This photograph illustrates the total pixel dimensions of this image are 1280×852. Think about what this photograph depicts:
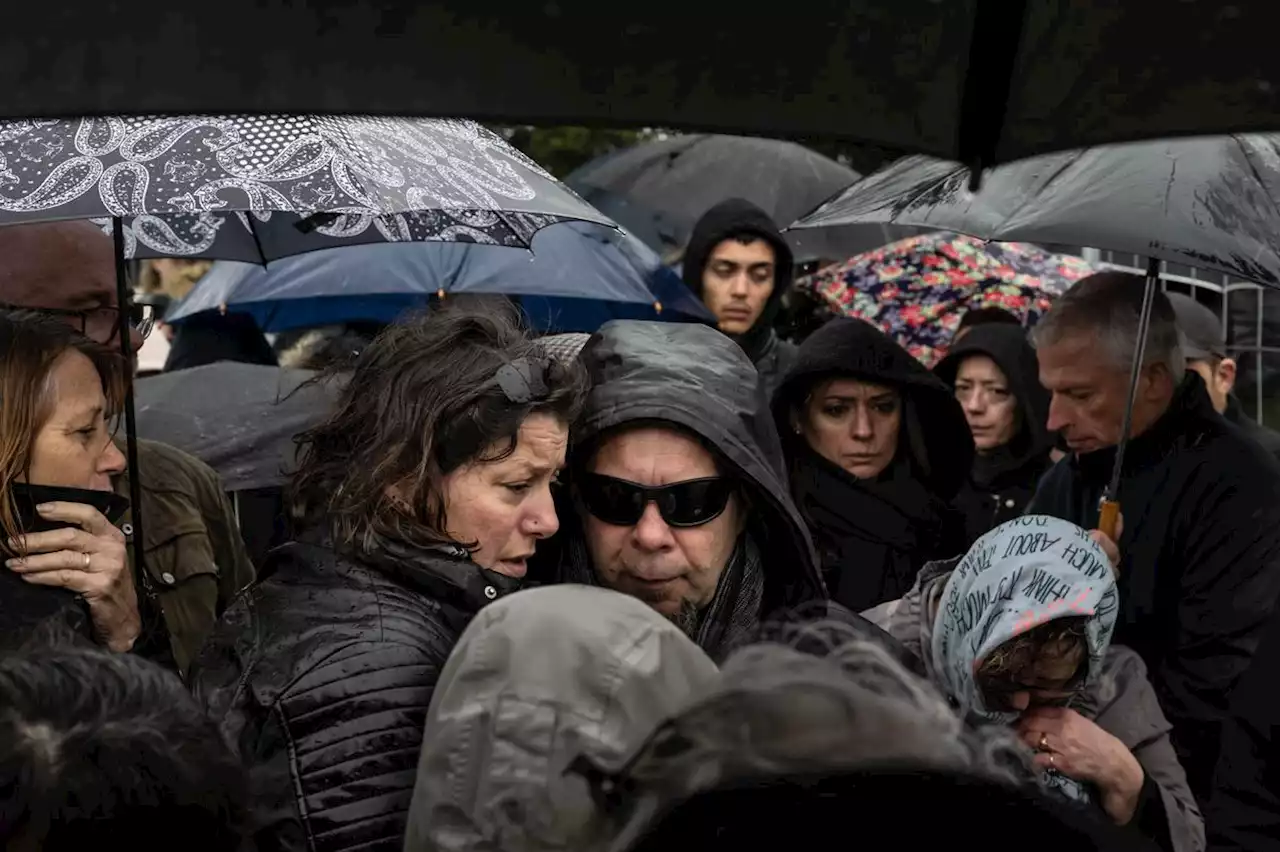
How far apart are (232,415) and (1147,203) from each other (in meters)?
2.57

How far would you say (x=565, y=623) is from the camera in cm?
137

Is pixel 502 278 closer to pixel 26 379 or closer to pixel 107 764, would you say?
pixel 26 379

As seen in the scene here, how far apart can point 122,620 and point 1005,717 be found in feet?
4.95

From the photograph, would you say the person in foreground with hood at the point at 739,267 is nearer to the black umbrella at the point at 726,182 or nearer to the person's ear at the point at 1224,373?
the black umbrella at the point at 726,182

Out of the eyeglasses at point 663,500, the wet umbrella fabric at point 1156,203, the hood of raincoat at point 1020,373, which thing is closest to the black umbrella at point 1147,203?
the wet umbrella fabric at point 1156,203

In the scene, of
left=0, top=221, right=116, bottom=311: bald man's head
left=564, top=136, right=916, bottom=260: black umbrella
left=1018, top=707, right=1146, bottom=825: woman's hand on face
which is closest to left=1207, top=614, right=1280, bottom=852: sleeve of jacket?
left=1018, top=707, right=1146, bottom=825: woman's hand on face

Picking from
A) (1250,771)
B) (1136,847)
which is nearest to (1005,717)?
(1250,771)

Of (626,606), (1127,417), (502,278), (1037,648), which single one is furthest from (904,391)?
(626,606)

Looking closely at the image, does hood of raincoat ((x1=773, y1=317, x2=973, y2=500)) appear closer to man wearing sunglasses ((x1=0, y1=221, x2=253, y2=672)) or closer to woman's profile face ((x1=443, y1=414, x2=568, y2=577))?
man wearing sunglasses ((x1=0, y1=221, x2=253, y2=672))

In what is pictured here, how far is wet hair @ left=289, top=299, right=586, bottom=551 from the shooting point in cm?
238

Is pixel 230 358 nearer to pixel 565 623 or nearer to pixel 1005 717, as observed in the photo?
pixel 1005 717

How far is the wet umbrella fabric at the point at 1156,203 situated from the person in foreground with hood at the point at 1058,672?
0.66 metres

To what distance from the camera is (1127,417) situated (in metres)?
3.96

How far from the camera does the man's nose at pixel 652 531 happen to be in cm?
269
